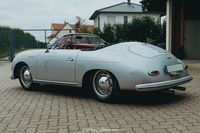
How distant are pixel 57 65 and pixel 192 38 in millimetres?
13358

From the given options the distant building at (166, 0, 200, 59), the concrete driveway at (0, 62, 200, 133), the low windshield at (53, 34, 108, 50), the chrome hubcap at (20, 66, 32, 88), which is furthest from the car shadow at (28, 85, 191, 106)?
the distant building at (166, 0, 200, 59)

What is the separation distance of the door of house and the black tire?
40.7 feet

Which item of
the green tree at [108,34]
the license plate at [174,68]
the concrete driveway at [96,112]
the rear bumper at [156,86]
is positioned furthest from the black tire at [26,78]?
the green tree at [108,34]

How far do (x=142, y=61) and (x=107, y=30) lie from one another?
2048cm

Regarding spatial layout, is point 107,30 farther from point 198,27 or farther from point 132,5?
point 132,5

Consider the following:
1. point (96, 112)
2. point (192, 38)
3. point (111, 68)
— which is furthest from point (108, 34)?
point (96, 112)

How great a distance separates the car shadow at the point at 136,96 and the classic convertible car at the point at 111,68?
13.6 inches

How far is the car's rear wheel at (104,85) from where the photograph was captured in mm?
7417

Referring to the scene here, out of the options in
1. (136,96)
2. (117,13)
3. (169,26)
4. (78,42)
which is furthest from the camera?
(117,13)

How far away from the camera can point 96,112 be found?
674 centimetres

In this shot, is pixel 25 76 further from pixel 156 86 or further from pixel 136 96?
pixel 156 86

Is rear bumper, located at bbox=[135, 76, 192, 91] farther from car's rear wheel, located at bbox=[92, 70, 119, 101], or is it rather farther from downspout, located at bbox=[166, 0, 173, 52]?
downspout, located at bbox=[166, 0, 173, 52]

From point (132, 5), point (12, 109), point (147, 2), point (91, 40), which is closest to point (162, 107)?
point (12, 109)

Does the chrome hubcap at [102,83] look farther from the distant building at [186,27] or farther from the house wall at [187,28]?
the house wall at [187,28]
